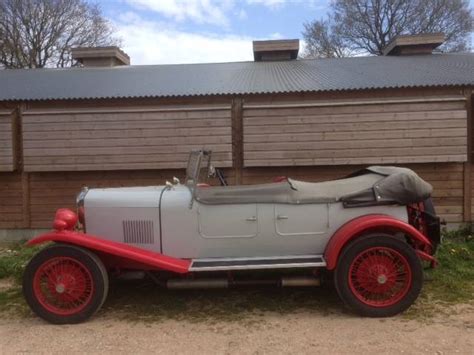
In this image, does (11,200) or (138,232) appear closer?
(138,232)

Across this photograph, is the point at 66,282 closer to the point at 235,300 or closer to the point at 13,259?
the point at 235,300

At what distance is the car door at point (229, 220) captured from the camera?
4.77 meters

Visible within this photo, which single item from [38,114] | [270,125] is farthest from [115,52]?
[270,125]

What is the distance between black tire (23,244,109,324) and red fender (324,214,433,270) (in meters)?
2.12

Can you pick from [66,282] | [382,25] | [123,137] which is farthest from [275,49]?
[382,25]

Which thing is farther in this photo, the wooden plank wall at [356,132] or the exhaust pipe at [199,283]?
the wooden plank wall at [356,132]

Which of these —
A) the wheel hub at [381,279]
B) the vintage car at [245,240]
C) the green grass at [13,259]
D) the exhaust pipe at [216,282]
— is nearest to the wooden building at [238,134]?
the green grass at [13,259]

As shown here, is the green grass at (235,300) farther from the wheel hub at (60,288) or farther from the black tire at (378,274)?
the wheel hub at (60,288)

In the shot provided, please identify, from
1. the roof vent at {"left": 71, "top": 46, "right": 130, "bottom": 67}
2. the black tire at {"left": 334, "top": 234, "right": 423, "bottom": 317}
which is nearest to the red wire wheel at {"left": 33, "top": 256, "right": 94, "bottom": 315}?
the black tire at {"left": 334, "top": 234, "right": 423, "bottom": 317}

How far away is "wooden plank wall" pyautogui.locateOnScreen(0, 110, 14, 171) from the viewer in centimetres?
843

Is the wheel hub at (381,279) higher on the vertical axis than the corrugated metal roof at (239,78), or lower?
lower

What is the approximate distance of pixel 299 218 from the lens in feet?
15.7

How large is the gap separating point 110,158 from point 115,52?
513 cm

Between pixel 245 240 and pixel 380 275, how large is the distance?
1306mm
